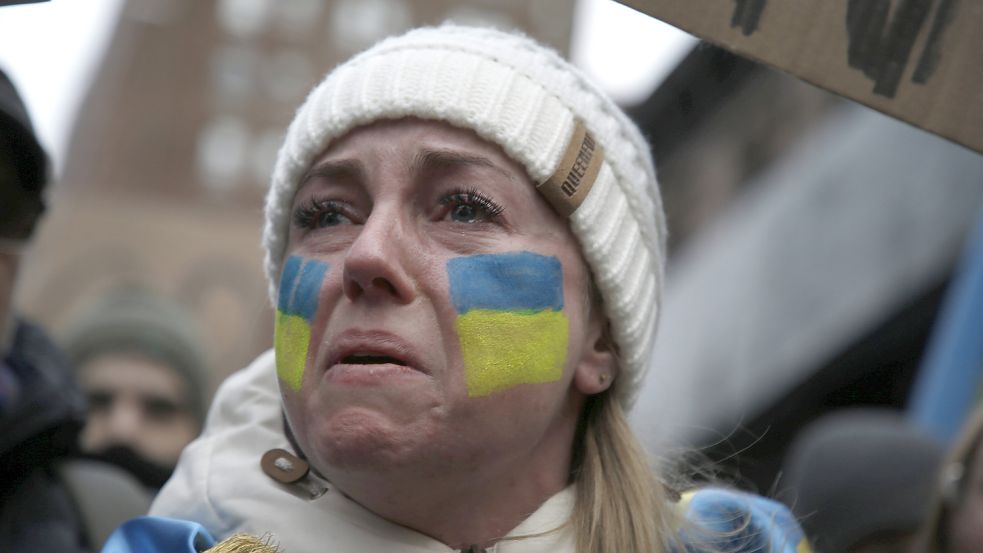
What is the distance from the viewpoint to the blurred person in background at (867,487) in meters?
4.15

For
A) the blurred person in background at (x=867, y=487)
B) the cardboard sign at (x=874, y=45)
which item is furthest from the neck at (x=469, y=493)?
the blurred person in background at (x=867, y=487)

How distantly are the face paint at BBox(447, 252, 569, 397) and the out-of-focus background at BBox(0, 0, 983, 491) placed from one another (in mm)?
572

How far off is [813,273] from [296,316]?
11.0 metres

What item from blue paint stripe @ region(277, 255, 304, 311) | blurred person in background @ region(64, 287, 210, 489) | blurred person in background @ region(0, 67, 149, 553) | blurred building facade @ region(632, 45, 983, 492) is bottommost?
blurred building facade @ region(632, 45, 983, 492)

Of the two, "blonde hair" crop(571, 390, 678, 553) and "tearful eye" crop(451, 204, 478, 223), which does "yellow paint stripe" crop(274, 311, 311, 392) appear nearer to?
"tearful eye" crop(451, 204, 478, 223)

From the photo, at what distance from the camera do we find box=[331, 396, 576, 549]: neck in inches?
87.6

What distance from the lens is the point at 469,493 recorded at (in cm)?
235

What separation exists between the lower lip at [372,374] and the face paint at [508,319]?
0.12m

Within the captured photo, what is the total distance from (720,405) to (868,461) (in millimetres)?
11259

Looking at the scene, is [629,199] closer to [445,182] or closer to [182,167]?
[445,182]

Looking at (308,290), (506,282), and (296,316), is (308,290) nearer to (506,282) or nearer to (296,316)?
(296,316)

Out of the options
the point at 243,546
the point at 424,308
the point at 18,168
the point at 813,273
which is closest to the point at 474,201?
the point at 424,308

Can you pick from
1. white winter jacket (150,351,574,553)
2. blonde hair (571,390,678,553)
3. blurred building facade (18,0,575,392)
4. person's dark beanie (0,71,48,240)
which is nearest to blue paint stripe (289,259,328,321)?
white winter jacket (150,351,574,553)

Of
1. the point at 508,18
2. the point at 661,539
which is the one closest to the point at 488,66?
the point at 661,539
